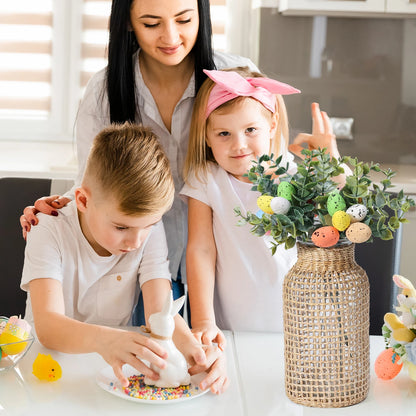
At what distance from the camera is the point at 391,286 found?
172 centimetres

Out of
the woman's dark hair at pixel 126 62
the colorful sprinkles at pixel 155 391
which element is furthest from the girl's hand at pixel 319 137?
the colorful sprinkles at pixel 155 391

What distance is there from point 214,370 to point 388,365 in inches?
11.2

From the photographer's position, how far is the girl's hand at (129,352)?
40.4 inches

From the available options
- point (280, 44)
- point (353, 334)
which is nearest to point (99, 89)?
point (353, 334)

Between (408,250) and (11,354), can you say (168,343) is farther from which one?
(408,250)

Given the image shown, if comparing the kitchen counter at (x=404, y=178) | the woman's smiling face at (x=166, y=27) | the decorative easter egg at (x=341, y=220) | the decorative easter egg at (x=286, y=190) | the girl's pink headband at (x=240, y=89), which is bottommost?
the kitchen counter at (x=404, y=178)

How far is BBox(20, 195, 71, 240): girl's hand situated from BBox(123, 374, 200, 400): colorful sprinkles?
487 mm

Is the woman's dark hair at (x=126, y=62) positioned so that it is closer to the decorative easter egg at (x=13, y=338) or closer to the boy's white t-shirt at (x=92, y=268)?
the boy's white t-shirt at (x=92, y=268)

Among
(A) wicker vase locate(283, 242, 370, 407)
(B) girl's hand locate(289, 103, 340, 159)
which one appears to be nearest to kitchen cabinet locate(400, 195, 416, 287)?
(B) girl's hand locate(289, 103, 340, 159)

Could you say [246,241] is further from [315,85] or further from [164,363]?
[315,85]

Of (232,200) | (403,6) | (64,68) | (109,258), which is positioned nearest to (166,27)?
(232,200)

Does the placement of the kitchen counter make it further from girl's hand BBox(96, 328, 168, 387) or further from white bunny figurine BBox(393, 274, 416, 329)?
girl's hand BBox(96, 328, 168, 387)

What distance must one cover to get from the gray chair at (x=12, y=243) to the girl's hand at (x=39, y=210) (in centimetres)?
41

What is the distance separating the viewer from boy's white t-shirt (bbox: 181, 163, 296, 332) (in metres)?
1.53
